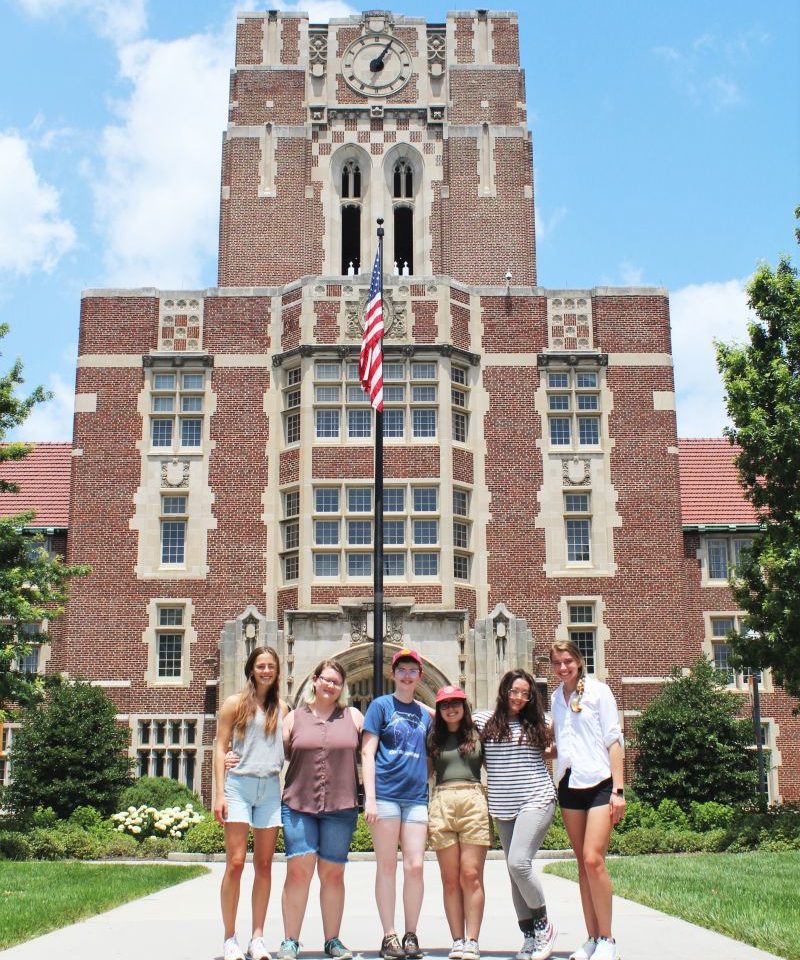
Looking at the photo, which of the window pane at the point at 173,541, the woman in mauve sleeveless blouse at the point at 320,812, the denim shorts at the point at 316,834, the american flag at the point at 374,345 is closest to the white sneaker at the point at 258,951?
the woman in mauve sleeveless blouse at the point at 320,812

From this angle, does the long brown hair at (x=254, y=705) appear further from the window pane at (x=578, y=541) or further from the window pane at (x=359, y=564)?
the window pane at (x=578, y=541)

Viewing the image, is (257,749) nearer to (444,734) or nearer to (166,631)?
(444,734)

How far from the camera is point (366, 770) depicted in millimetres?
9164

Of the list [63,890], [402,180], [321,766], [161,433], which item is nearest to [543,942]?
[321,766]

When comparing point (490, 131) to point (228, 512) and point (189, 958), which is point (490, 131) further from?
point (189, 958)

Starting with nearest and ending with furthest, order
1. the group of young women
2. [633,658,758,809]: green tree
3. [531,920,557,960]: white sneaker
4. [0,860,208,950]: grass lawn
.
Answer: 1. [531,920,557,960]: white sneaker
2. the group of young women
3. [0,860,208,950]: grass lawn
4. [633,658,758,809]: green tree

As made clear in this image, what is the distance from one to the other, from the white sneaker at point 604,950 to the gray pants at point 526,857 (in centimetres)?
55

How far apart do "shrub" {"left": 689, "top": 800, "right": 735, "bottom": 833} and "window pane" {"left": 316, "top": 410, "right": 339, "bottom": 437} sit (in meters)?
12.4

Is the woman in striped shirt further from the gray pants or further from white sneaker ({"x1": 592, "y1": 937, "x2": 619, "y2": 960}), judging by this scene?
white sneaker ({"x1": 592, "y1": 937, "x2": 619, "y2": 960})

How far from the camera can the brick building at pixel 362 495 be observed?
29672mm

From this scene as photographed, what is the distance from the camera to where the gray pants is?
29.1 ft

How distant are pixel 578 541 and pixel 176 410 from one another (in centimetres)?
1091

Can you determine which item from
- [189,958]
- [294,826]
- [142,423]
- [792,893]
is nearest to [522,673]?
[294,826]

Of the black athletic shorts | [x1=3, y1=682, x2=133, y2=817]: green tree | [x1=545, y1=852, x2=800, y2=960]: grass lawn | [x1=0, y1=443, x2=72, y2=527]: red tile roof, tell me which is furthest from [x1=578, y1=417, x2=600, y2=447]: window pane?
the black athletic shorts
